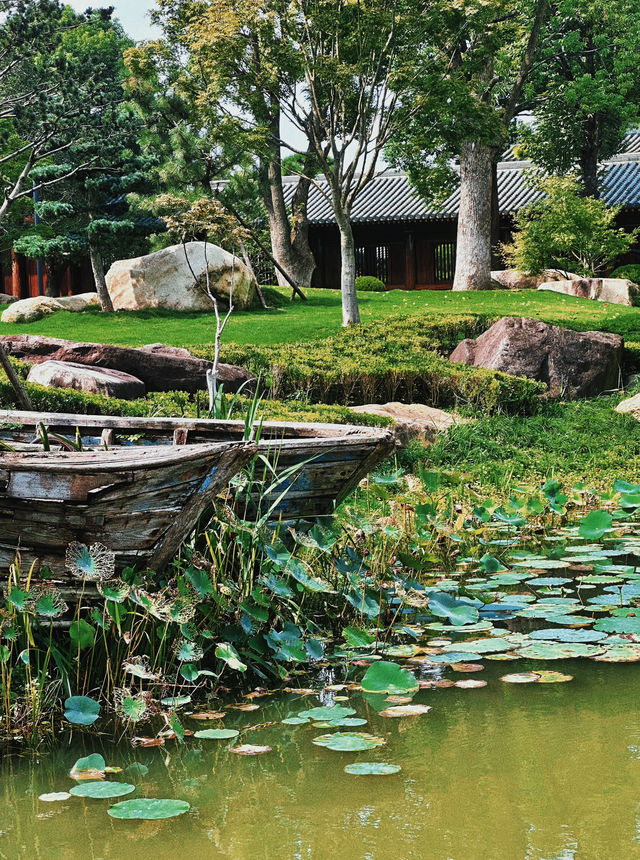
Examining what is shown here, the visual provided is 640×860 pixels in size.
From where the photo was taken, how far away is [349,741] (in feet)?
9.66

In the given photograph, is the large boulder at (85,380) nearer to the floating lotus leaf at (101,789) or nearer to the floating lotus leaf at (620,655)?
the floating lotus leaf at (620,655)

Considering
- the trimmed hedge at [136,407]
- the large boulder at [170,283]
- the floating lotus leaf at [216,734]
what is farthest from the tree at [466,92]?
the floating lotus leaf at [216,734]

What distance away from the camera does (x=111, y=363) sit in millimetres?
9812

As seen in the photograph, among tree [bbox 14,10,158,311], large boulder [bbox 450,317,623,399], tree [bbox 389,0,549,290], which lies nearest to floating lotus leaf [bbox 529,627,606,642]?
large boulder [bbox 450,317,623,399]

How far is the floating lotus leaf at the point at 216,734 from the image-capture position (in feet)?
9.91

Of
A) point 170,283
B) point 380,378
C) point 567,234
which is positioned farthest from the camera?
point 567,234

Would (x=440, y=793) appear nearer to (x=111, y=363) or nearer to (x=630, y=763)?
(x=630, y=763)

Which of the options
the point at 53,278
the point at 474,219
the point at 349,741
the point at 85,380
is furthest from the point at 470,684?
the point at 53,278

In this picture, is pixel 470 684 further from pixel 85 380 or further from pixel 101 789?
pixel 85 380

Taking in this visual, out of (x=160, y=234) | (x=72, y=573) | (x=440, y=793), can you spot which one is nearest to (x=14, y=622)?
(x=72, y=573)

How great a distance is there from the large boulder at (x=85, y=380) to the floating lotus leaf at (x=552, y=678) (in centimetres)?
601

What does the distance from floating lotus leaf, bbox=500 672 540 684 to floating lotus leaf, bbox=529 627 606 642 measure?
357 mm

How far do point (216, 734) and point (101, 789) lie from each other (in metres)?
0.48

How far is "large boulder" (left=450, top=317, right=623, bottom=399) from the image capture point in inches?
469
